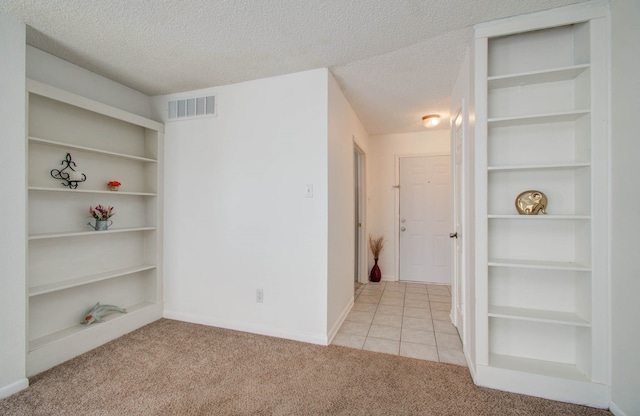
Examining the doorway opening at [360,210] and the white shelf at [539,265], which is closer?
the white shelf at [539,265]

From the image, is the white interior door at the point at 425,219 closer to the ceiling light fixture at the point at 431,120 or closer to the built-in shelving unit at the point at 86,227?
the ceiling light fixture at the point at 431,120

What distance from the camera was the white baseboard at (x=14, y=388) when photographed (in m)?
1.65

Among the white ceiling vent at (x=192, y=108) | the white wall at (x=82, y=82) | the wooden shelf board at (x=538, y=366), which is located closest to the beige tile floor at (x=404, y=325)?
the wooden shelf board at (x=538, y=366)

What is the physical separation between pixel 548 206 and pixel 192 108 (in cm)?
332

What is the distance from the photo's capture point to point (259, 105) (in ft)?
8.43

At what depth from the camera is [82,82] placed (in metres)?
2.40

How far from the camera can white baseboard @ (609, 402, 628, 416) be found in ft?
4.84

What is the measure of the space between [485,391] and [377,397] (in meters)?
0.72

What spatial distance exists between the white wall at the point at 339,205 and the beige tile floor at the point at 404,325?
0.19 meters

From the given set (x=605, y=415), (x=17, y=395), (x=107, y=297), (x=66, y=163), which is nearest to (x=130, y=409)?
(x=17, y=395)

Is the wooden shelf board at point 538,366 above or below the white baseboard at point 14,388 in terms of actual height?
above

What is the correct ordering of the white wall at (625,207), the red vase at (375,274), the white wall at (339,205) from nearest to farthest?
the white wall at (625,207), the white wall at (339,205), the red vase at (375,274)

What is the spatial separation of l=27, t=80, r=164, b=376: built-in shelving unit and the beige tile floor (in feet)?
7.04

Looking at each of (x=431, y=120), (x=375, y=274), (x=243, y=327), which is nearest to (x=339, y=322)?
(x=243, y=327)
